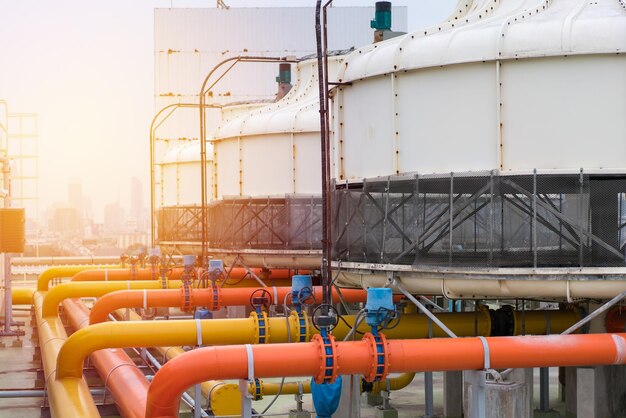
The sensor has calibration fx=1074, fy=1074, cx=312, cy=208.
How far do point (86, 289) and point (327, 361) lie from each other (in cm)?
1697

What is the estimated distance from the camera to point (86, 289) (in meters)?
32.2

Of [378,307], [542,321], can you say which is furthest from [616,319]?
[378,307]

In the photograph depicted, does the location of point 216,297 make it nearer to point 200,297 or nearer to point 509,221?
point 200,297

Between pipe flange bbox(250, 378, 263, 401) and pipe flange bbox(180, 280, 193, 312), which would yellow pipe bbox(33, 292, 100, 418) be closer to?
pipe flange bbox(180, 280, 193, 312)

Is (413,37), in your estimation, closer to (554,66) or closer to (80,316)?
(554,66)

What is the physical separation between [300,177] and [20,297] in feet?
62.7

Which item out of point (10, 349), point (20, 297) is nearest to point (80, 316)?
point (10, 349)

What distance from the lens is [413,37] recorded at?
65.7 ft

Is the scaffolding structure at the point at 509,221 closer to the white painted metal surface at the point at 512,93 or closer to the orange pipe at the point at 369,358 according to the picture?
the white painted metal surface at the point at 512,93

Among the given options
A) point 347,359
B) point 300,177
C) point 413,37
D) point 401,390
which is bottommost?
point 401,390

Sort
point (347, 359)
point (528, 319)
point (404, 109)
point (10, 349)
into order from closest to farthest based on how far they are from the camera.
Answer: point (347, 359), point (404, 109), point (528, 319), point (10, 349)

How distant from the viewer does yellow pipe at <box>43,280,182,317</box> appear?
32219 millimetres

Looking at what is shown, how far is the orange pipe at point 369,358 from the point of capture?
1645cm

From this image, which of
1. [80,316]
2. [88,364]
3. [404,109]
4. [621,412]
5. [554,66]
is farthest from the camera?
[80,316]
